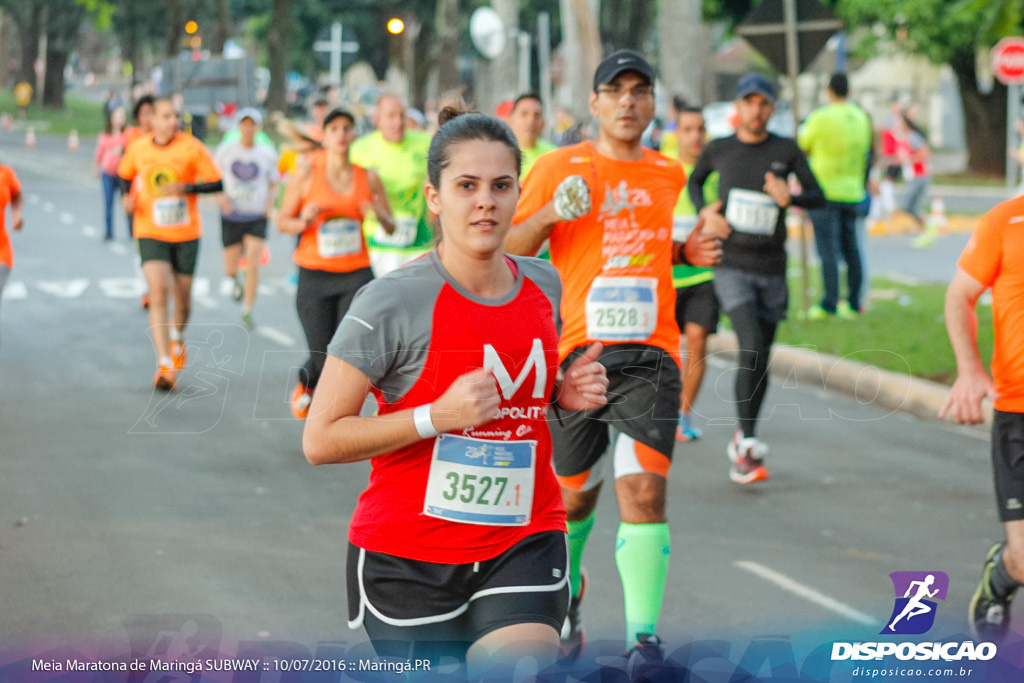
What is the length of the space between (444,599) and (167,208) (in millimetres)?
7996

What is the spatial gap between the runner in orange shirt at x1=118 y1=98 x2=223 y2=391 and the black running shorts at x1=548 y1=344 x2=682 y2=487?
19.3ft

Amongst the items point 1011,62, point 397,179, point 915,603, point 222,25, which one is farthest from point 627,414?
point 222,25

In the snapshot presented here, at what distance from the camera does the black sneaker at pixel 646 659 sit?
4.61 meters

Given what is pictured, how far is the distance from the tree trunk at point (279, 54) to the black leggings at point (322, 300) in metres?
41.8

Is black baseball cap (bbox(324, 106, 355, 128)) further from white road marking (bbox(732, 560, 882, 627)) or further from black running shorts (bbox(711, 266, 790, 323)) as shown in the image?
white road marking (bbox(732, 560, 882, 627))

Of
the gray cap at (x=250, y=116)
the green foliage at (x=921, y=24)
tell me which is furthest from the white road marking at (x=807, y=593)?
the green foliage at (x=921, y=24)

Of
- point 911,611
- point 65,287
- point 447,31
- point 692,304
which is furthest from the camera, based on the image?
point 447,31

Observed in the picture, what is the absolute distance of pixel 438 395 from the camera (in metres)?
3.47

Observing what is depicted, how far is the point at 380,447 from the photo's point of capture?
3.40m

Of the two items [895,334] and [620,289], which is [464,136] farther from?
[895,334]

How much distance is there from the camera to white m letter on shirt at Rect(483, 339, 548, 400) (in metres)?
3.48

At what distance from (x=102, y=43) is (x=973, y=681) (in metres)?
111

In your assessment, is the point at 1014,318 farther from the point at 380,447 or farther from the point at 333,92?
the point at 333,92

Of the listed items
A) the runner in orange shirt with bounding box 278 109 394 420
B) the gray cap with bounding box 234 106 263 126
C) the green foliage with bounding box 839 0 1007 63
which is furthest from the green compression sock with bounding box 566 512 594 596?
the green foliage with bounding box 839 0 1007 63
